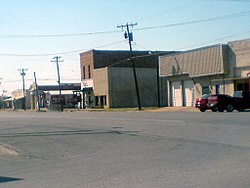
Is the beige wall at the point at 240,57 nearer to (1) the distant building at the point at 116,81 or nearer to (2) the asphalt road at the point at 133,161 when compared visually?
(1) the distant building at the point at 116,81

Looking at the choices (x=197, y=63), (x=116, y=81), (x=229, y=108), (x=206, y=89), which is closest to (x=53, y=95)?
(x=116, y=81)

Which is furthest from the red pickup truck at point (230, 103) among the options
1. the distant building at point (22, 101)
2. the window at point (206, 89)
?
the distant building at point (22, 101)

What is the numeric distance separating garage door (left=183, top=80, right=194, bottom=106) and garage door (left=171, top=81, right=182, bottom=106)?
3.30 ft

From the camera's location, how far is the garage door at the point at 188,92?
56062 millimetres

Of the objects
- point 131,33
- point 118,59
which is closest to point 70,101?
point 118,59

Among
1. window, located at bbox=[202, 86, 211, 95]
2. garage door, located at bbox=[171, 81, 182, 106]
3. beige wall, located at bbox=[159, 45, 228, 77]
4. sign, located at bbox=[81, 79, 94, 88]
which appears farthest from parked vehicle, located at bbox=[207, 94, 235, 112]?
sign, located at bbox=[81, 79, 94, 88]

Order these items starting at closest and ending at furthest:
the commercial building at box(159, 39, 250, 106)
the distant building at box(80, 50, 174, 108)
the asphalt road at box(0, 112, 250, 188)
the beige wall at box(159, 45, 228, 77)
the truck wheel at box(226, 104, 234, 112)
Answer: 1. the asphalt road at box(0, 112, 250, 188)
2. the truck wheel at box(226, 104, 234, 112)
3. the commercial building at box(159, 39, 250, 106)
4. the beige wall at box(159, 45, 228, 77)
5. the distant building at box(80, 50, 174, 108)

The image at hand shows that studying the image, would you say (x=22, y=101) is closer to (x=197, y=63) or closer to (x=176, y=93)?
(x=176, y=93)

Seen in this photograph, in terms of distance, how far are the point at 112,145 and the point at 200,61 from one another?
3796 centimetres

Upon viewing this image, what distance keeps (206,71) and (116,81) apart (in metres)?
25.0

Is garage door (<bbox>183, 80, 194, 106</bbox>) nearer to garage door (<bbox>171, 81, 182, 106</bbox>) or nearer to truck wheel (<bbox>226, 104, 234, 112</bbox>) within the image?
garage door (<bbox>171, 81, 182, 106</bbox>)

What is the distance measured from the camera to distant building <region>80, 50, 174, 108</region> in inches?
2918

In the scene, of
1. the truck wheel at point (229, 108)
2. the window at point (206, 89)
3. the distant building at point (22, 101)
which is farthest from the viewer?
the distant building at point (22, 101)

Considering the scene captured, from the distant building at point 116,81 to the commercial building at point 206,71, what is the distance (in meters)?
11.3
